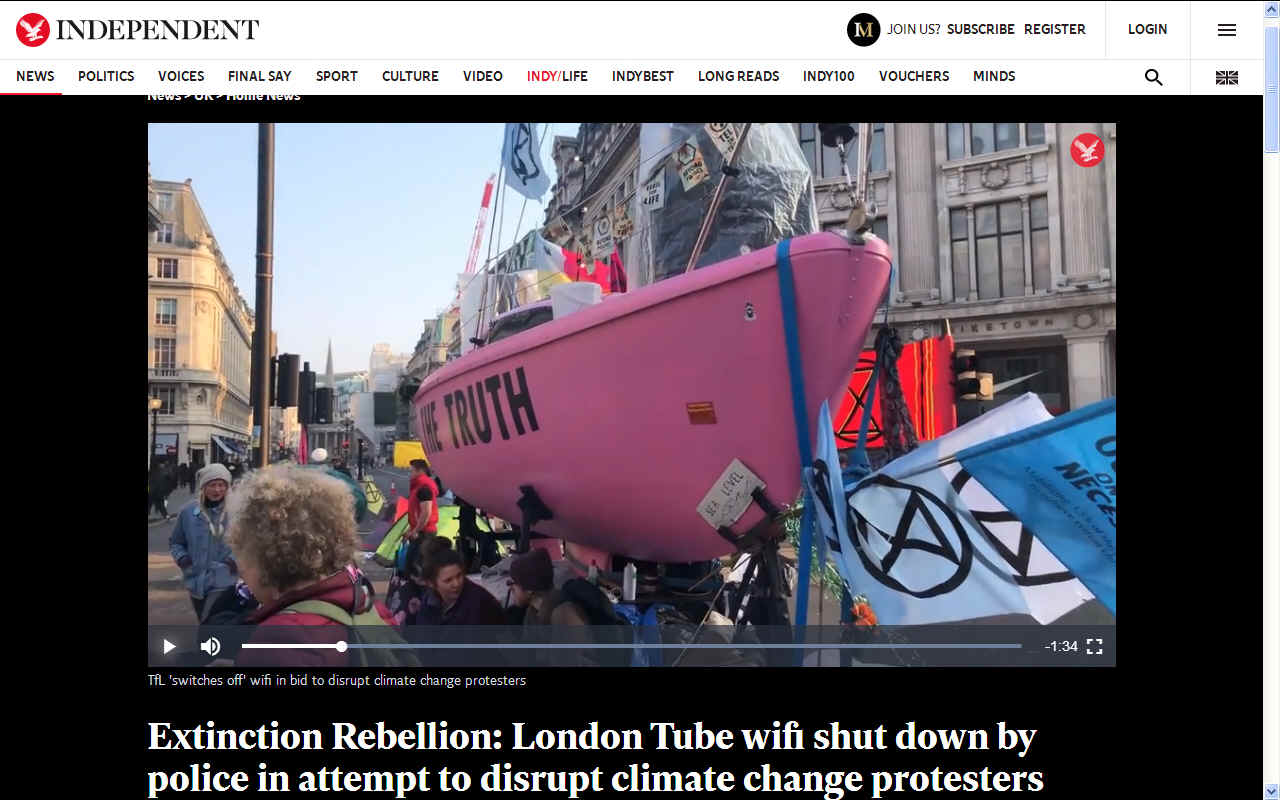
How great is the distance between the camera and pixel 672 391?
13.0 feet

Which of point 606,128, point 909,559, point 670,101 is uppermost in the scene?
point 606,128

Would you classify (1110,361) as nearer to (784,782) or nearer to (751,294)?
(751,294)

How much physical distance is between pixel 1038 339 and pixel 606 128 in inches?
382

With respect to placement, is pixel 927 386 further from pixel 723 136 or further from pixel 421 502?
pixel 421 502

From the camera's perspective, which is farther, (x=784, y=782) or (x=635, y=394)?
(x=635, y=394)

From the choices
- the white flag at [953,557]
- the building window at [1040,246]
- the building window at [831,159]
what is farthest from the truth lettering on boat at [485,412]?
the building window at [1040,246]

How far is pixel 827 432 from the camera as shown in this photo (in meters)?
3.25

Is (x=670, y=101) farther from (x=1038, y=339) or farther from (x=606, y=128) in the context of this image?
(x=1038, y=339)

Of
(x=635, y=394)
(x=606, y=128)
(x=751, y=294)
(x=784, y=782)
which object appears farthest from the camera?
(x=606, y=128)

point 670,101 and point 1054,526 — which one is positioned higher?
point 670,101

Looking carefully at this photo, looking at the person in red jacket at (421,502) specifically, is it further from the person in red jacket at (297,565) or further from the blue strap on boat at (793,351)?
the person in red jacket at (297,565)

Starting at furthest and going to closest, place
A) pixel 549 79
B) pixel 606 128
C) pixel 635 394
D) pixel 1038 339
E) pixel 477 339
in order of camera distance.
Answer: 1. pixel 1038 339
2. pixel 477 339
3. pixel 606 128
4. pixel 635 394
5. pixel 549 79

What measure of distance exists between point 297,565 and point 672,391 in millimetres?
2061

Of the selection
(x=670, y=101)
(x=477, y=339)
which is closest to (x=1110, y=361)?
(x=477, y=339)
